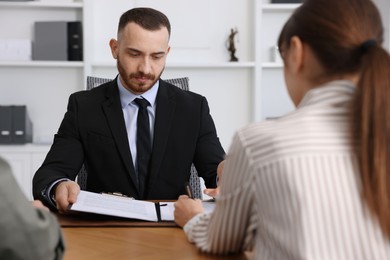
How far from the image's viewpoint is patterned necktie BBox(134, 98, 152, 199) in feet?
7.31

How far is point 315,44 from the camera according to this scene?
1.09 meters

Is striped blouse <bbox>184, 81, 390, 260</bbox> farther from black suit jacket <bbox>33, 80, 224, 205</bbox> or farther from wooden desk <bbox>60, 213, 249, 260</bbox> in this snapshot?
black suit jacket <bbox>33, 80, 224, 205</bbox>

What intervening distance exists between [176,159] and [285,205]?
132 cm

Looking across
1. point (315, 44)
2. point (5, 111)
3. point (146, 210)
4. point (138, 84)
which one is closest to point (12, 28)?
point (5, 111)

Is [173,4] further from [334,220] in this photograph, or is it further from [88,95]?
[334,220]

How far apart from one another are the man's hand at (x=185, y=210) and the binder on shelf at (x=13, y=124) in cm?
264

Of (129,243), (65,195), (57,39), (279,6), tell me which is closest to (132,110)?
(65,195)

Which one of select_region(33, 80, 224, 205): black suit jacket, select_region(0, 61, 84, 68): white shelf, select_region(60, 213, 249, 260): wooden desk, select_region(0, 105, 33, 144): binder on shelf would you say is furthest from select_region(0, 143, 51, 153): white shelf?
select_region(60, 213, 249, 260): wooden desk

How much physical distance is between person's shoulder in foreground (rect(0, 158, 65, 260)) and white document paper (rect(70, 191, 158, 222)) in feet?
2.10

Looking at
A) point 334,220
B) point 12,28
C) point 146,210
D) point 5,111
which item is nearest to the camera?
point 334,220

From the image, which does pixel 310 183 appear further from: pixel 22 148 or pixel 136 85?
pixel 22 148

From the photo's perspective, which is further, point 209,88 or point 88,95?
point 209,88

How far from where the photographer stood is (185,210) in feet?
5.05

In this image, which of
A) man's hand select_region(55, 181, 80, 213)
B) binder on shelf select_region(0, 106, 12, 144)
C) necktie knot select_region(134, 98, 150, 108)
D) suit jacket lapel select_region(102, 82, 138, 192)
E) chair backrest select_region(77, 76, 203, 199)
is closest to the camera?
man's hand select_region(55, 181, 80, 213)
